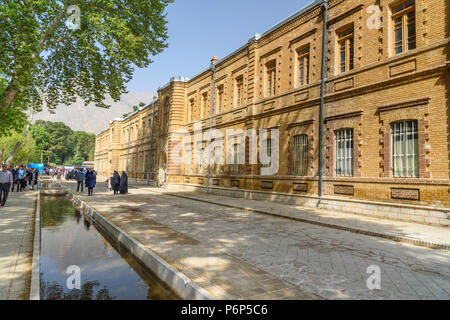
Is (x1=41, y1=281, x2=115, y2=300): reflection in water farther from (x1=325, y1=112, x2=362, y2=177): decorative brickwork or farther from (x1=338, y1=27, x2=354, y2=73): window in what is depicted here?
(x1=338, y1=27, x2=354, y2=73): window

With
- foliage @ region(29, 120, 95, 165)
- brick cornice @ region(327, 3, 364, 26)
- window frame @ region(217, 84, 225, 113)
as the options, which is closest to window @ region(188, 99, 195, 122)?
window frame @ region(217, 84, 225, 113)

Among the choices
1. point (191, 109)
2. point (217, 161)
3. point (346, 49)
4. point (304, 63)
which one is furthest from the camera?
point (191, 109)

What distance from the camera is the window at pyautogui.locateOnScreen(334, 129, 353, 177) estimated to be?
12352 mm

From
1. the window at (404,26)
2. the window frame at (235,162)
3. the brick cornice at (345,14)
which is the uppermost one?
the brick cornice at (345,14)

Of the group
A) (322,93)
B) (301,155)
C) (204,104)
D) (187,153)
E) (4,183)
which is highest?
(204,104)

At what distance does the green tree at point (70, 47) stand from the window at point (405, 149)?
13284mm

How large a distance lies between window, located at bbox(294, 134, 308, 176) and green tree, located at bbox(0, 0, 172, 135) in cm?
1025

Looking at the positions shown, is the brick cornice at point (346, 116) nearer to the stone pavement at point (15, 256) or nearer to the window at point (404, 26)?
Answer: the window at point (404, 26)

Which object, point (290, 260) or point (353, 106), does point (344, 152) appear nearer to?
point (353, 106)

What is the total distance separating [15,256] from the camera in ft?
17.1

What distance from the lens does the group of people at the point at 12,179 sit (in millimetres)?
11688

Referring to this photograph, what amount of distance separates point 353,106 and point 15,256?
497 inches

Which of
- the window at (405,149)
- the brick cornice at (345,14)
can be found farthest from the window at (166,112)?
the window at (405,149)

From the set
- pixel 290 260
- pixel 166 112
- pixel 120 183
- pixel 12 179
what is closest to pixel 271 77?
pixel 120 183
